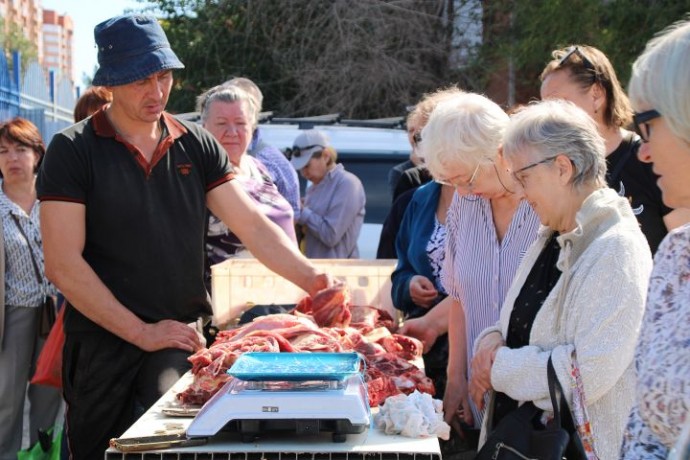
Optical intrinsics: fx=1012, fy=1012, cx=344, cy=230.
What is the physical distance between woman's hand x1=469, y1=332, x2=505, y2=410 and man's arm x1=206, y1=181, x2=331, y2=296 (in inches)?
49.0

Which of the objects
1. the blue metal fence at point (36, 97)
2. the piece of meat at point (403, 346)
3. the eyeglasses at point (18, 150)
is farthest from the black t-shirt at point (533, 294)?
the blue metal fence at point (36, 97)

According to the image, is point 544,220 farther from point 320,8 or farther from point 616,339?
point 320,8

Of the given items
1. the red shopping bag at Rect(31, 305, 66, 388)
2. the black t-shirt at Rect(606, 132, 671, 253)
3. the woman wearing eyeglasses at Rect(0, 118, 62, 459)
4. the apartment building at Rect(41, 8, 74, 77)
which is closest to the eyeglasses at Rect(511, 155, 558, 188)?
the black t-shirt at Rect(606, 132, 671, 253)

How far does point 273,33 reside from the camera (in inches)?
720

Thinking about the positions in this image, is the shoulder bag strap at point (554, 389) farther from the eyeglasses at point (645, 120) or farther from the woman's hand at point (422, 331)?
the woman's hand at point (422, 331)

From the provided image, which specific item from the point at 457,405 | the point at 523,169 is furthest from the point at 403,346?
the point at 523,169

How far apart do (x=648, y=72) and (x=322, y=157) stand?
19.7ft

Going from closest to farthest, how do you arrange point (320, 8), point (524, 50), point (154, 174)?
point (154, 174) < point (524, 50) < point (320, 8)

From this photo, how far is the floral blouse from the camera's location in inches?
87.0

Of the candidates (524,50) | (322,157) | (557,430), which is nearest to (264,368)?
(557,430)

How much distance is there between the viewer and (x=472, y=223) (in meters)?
4.11

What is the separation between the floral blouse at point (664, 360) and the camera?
2209mm

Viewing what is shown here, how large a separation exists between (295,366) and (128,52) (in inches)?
67.3

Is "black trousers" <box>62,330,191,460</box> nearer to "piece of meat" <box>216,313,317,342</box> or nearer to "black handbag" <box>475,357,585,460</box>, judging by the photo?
"piece of meat" <box>216,313,317,342</box>
